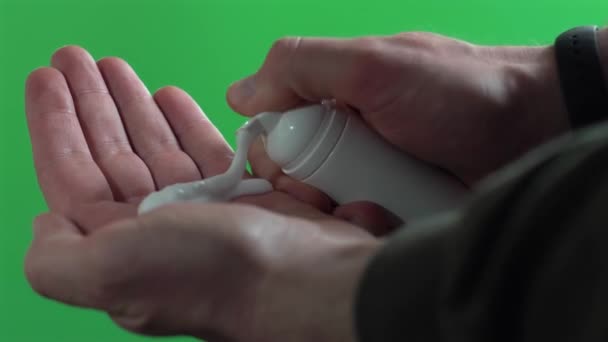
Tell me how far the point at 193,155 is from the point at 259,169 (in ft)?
0.23

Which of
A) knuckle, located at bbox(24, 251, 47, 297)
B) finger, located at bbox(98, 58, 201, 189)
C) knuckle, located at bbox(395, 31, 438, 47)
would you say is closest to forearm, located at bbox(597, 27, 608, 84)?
knuckle, located at bbox(395, 31, 438, 47)

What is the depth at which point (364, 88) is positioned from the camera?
587mm

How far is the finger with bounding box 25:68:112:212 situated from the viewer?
1.95 ft

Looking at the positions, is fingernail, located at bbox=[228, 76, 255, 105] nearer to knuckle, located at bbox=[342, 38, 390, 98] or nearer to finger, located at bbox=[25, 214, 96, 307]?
knuckle, located at bbox=[342, 38, 390, 98]

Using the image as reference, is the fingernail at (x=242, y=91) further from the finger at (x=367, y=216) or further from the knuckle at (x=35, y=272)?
the knuckle at (x=35, y=272)

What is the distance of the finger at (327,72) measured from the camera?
22.9 inches

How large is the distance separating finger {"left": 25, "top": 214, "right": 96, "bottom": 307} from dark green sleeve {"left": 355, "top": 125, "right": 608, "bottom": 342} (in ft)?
0.75

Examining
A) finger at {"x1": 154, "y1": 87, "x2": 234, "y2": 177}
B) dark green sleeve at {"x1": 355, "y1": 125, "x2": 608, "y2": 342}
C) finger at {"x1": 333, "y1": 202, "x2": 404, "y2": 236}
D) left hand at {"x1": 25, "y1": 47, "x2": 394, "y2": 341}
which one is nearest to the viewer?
dark green sleeve at {"x1": 355, "y1": 125, "x2": 608, "y2": 342}

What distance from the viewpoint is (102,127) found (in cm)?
69

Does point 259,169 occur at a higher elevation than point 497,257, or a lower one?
lower

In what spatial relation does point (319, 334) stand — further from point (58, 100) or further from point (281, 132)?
point (58, 100)

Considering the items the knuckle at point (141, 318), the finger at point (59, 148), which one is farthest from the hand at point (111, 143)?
the knuckle at point (141, 318)

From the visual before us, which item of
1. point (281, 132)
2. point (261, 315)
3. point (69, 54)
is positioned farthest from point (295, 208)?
point (69, 54)

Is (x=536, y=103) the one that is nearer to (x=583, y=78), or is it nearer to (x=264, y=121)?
(x=583, y=78)
